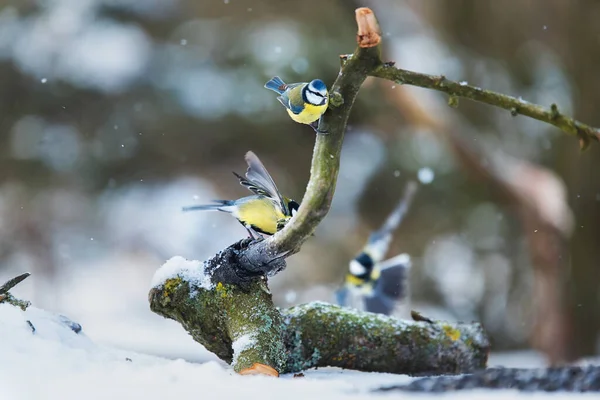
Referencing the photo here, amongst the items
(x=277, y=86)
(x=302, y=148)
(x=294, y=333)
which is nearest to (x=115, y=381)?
(x=294, y=333)

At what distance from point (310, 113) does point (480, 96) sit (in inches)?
18.9

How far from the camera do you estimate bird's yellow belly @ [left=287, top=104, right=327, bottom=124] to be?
4.51ft

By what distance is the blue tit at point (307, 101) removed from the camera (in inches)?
53.5

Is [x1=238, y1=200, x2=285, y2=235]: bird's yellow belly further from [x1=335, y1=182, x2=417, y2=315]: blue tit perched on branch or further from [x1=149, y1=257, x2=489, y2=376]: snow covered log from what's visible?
[x1=335, y1=182, x2=417, y2=315]: blue tit perched on branch

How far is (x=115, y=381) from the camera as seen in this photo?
118 cm

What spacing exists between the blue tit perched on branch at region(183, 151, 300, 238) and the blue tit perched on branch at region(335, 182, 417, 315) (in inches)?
66.3

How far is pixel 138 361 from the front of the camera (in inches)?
63.5

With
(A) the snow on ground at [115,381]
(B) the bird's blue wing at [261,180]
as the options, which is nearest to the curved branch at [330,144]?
(B) the bird's blue wing at [261,180]

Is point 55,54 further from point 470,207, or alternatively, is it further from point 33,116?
point 470,207

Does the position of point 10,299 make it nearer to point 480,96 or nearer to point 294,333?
point 294,333

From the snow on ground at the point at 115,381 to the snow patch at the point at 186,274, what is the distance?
0.74 ft

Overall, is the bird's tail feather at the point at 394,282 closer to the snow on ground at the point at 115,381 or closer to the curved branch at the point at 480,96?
the curved branch at the point at 480,96

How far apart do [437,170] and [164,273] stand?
6.03 metres

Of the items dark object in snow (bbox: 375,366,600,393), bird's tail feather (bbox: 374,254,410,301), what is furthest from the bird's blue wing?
bird's tail feather (bbox: 374,254,410,301)
